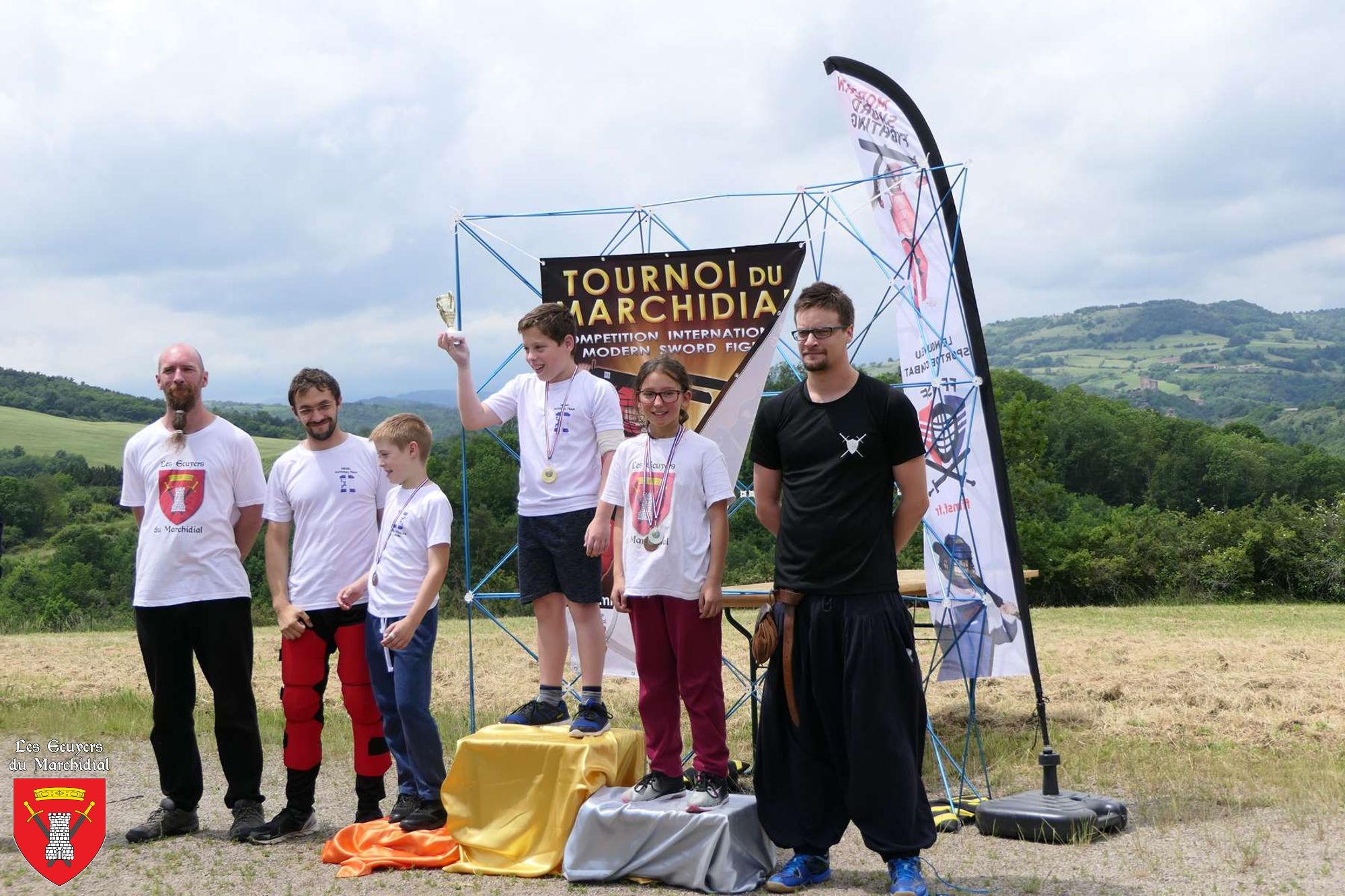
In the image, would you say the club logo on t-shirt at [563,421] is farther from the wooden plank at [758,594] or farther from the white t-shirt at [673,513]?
the wooden plank at [758,594]

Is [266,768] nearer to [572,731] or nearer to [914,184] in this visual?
[572,731]

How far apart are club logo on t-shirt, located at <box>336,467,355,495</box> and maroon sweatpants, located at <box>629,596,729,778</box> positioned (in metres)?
1.34

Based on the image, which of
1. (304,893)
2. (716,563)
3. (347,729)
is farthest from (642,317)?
(347,729)

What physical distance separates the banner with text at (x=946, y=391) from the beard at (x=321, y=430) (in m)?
2.74

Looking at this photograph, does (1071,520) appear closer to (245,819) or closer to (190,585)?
(245,819)

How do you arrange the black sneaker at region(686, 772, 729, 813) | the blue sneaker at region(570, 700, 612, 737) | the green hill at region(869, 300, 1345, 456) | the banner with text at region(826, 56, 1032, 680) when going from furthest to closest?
the green hill at region(869, 300, 1345, 456) < the banner with text at region(826, 56, 1032, 680) < the blue sneaker at region(570, 700, 612, 737) < the black sneaker at region(686, 772, 729, 813)

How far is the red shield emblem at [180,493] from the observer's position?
15.6 feet

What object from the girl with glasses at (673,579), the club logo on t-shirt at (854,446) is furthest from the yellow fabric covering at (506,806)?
the club logo on t-shirt at (854,446)

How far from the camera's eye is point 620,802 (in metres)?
4.24

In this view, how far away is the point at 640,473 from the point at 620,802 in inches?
46.1

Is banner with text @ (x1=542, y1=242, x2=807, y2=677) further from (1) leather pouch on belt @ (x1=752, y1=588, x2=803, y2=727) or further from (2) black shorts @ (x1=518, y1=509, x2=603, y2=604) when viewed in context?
(1) leather pouch on belt @ (x1=752, y1=588, x2=803, y2=727)

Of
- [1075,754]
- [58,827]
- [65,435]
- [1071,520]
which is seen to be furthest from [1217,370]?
[58,827]

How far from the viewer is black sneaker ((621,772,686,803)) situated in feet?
14.0

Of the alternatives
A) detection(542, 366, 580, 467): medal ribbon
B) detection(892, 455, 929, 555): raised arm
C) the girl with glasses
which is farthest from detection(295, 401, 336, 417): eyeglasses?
detection(892, 455, 929, 555): raised arm
